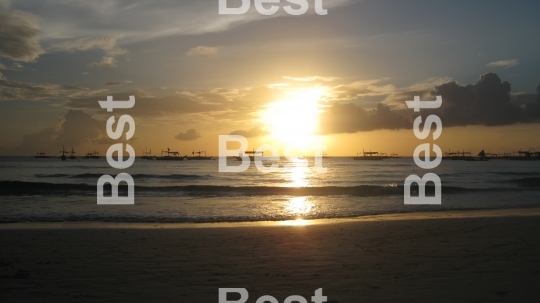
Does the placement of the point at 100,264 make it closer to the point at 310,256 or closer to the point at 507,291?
the point at 310,256

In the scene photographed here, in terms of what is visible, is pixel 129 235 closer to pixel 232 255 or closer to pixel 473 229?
pixel 232 255

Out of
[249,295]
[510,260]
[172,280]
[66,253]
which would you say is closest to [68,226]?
[66,253]

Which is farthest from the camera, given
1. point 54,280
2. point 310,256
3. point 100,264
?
point 310,256

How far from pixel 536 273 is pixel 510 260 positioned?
3.90 ft

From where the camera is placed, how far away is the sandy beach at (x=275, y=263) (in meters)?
7.47

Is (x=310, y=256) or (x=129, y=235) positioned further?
(x=129, y=235)

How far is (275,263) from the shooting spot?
32.3ft

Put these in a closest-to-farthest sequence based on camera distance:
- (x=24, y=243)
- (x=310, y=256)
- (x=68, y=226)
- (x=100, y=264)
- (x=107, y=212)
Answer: (x=100, y=264) → (x=310, y=256) → (x=24, y=243) → (x=68, y=226) → (x=107, y=212)

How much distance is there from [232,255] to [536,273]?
22.5 feet

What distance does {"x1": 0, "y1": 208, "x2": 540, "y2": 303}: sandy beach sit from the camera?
7.47 m

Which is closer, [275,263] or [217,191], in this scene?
[275,263]

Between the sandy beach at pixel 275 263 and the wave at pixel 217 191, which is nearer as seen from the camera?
the sandy beach at pixel 275 263

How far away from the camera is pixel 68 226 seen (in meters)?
16.5

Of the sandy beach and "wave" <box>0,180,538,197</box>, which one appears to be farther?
"wave" <box>0,180,538,197</box>
